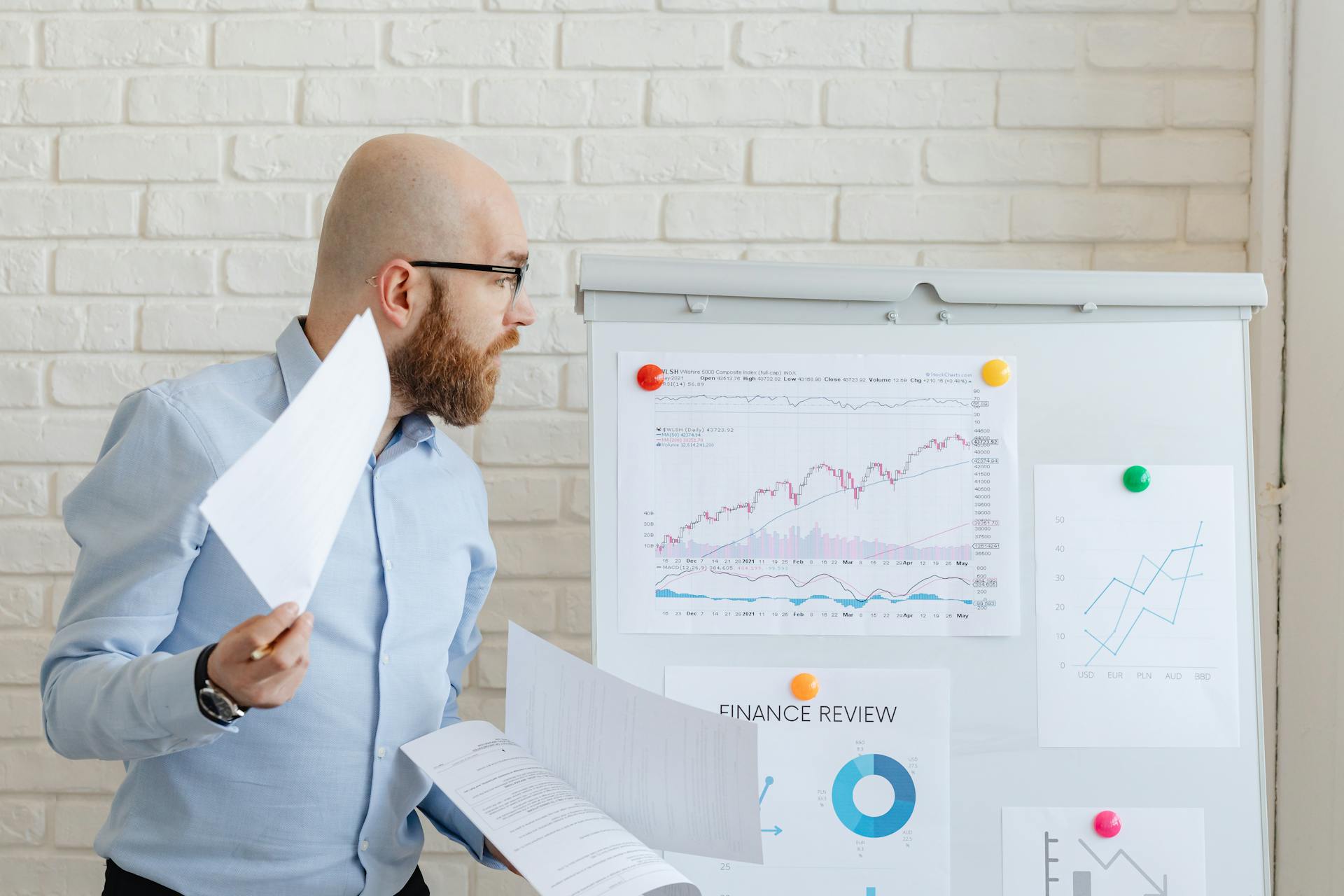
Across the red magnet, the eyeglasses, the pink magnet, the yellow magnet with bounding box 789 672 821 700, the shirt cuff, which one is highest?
the eyeglasses

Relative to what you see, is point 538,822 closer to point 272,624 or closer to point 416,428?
point 272,624

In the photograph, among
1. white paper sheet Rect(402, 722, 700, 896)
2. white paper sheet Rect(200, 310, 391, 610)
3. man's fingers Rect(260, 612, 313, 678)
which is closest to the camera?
white paper sheet Rect(200, 310, 391, 610)

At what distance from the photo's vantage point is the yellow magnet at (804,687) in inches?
49.9

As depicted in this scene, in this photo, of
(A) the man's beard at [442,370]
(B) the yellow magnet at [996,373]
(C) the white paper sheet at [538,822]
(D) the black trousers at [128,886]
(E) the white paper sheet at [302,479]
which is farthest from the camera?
(B) the yellow magnet at [996,373]

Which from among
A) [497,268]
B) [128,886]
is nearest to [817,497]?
[497,268]

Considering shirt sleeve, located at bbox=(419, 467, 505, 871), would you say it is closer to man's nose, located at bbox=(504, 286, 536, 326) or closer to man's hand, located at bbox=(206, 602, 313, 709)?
man's nose, located at bbox=(504, 286, 536, 326)

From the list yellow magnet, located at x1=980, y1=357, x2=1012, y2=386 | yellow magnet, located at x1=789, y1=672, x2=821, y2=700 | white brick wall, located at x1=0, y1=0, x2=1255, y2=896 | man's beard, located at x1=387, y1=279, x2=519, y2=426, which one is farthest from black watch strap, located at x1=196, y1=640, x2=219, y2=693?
yellow magnet, located at x1=980, y1=357, x2=1012, y2=386

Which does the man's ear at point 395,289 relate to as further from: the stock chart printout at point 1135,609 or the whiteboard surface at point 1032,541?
the stock chart printout at point 1135,609

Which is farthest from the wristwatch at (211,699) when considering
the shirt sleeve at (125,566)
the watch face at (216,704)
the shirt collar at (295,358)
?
the shirt collar at (295,358)

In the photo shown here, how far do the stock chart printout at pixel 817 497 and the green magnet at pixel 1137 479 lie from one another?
5.5 inches

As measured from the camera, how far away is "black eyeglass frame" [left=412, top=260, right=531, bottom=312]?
1180 mm

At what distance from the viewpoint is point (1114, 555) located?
1.28 meters

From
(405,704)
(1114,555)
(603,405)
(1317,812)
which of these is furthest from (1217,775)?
(405,704)

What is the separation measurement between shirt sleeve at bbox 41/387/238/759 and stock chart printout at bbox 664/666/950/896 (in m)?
0.57
